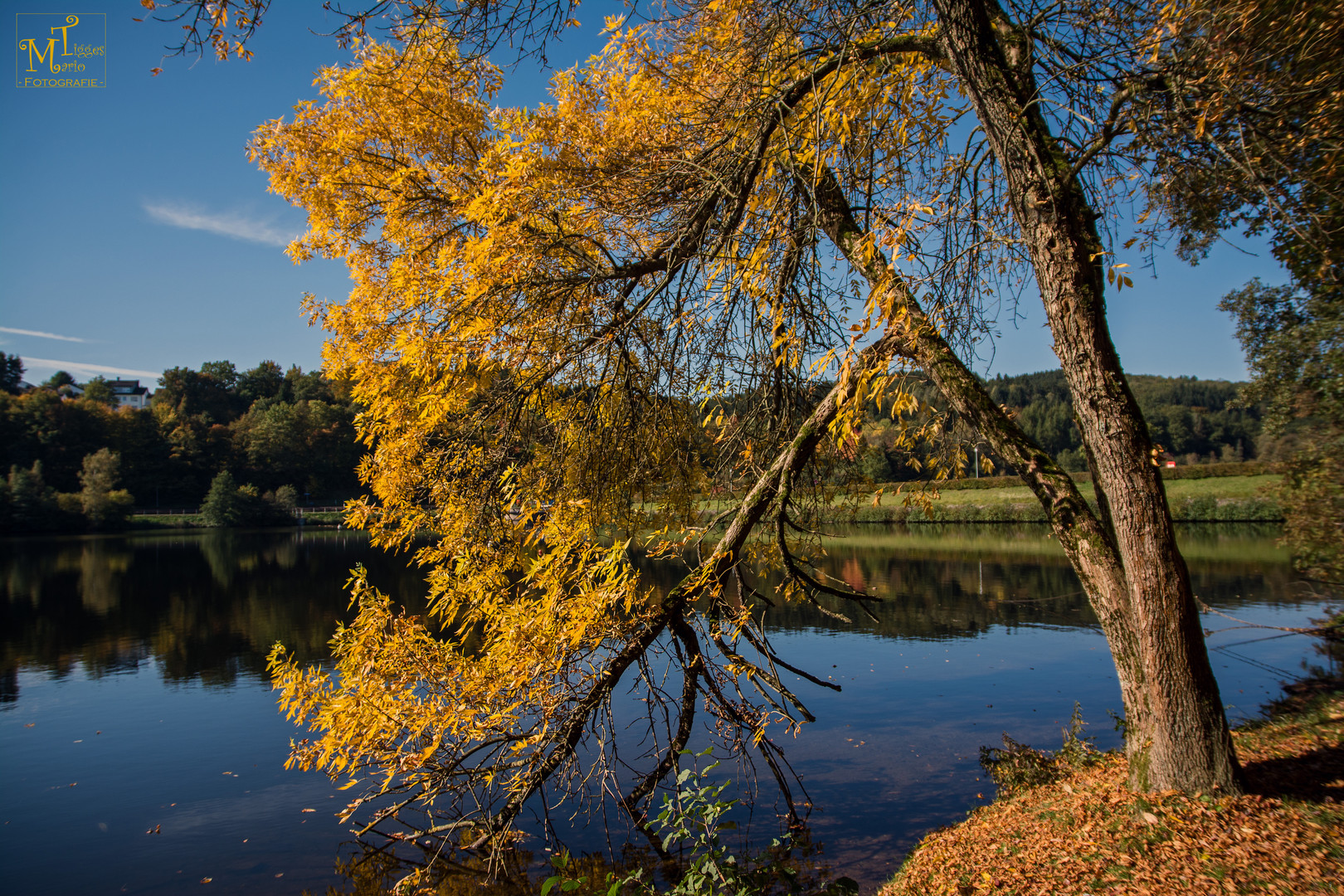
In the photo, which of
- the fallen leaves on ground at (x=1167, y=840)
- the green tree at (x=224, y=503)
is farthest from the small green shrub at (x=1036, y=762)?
the green tree at (x=224, y=503)

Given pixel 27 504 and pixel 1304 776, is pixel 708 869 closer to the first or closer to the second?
pixel 1304 776

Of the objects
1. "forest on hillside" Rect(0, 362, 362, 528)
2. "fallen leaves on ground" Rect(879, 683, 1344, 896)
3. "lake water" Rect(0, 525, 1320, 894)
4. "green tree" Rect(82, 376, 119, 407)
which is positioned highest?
"green tree" Rect(82, 376, 119, 407)

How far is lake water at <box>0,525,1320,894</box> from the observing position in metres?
6.77

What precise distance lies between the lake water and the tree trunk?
197 cm

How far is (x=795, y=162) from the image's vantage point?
182 inches

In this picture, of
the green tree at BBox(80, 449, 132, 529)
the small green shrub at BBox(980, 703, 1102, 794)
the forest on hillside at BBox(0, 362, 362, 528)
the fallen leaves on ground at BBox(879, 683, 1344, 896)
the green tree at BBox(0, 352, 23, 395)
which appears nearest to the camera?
the fallen leaves on ground at BBox(879, 683, 1344, 896)

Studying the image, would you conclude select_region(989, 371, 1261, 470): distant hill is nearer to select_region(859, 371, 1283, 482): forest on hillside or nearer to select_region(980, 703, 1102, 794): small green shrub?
select_region(859, 371, 1283, 482): forest on hillside

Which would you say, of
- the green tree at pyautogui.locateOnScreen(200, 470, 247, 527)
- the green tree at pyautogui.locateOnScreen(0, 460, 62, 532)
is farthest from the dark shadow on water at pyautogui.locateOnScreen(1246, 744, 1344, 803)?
the green tree at pyautogui.locateOnScreen(200, 470, 247, 527)

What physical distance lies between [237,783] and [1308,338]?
13.2 metres

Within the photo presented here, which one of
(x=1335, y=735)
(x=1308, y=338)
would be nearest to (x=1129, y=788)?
(x=1335, y=735)

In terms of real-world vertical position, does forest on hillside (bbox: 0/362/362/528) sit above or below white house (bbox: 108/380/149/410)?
below

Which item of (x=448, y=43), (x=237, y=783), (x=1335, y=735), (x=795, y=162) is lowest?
(x=237, y=783)

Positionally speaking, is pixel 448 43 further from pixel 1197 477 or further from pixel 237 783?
pixel 1197 477

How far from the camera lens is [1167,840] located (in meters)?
3.54
